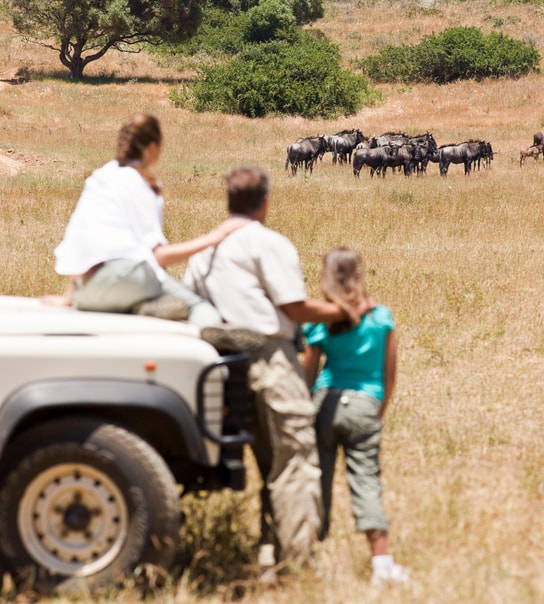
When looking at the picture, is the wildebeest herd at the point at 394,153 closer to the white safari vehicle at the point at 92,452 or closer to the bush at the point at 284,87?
the bush at the point at 284,87

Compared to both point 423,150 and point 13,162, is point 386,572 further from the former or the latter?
point 423,150

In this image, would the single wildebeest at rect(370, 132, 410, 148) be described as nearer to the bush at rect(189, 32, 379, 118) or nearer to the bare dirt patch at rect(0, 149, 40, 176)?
the bush at rect(189, 32, 379, 118)

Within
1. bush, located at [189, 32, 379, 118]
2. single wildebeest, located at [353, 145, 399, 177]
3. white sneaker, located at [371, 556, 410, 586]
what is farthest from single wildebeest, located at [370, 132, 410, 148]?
white sneaker, located at [371, 556, 410, 586]

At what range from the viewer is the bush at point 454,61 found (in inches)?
2201

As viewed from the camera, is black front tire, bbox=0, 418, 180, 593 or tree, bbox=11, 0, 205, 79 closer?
black front tire, bbox=0, 418, 180, 593

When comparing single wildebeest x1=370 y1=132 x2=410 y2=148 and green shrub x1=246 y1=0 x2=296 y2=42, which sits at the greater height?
green shrub x1=246 y1=0 x2=296 y2=42

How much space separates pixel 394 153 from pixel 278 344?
1091 inches

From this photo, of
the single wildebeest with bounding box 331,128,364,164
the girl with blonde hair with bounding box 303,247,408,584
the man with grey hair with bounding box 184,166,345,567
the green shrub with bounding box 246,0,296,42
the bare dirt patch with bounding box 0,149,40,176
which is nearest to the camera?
the man with grey hair with bounding box 184,166,345,567

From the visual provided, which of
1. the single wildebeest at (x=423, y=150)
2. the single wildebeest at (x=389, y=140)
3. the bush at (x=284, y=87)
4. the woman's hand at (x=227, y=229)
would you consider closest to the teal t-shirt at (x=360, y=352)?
the woman's hand at (x=227, y=229)

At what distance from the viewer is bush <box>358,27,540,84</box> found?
55.9 metres

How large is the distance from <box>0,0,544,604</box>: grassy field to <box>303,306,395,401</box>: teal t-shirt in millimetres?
744

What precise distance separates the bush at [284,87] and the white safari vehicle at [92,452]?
42.9 meters

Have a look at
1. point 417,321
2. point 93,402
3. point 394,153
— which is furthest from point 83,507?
point 394,153

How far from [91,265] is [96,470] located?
92cm
